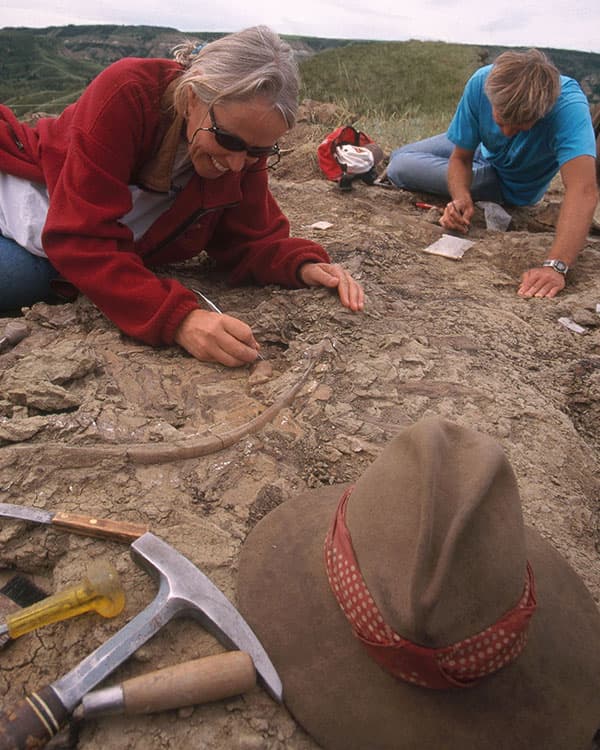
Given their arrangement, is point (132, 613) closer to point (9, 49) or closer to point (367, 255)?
point (367, 255)

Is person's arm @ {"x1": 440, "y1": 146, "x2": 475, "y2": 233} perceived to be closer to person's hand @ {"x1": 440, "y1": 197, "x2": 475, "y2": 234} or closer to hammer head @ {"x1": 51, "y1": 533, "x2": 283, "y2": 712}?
person's hand @ {"x1": 440, "y1": 197, "x2": 475, "y2": 234}

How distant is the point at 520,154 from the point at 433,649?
3505mm

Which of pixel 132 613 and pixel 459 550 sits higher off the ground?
pixel 459 550

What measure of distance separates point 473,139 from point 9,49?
1125 centimetres

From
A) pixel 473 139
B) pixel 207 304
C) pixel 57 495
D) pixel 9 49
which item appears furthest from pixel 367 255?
pixel 9 49

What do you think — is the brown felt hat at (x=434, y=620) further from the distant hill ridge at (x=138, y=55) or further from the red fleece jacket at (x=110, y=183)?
the distant hill ridge at (x=138, y=55)

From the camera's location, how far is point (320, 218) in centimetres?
377

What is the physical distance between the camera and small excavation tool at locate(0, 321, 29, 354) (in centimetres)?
207

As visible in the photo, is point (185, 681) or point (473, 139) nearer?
point (185, 681)

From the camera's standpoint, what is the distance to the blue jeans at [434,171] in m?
4.06

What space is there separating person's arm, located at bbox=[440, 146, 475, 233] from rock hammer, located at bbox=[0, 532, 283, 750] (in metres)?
3.04

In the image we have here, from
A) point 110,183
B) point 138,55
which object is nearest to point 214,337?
point 110,183

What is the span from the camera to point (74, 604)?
3.87 feet

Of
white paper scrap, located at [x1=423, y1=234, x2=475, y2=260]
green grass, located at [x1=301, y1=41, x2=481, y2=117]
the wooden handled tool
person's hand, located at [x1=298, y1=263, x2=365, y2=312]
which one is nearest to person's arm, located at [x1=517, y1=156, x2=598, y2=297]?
white paper scrap, located at [x1=423, y1=234, x2=475, y2=260]
